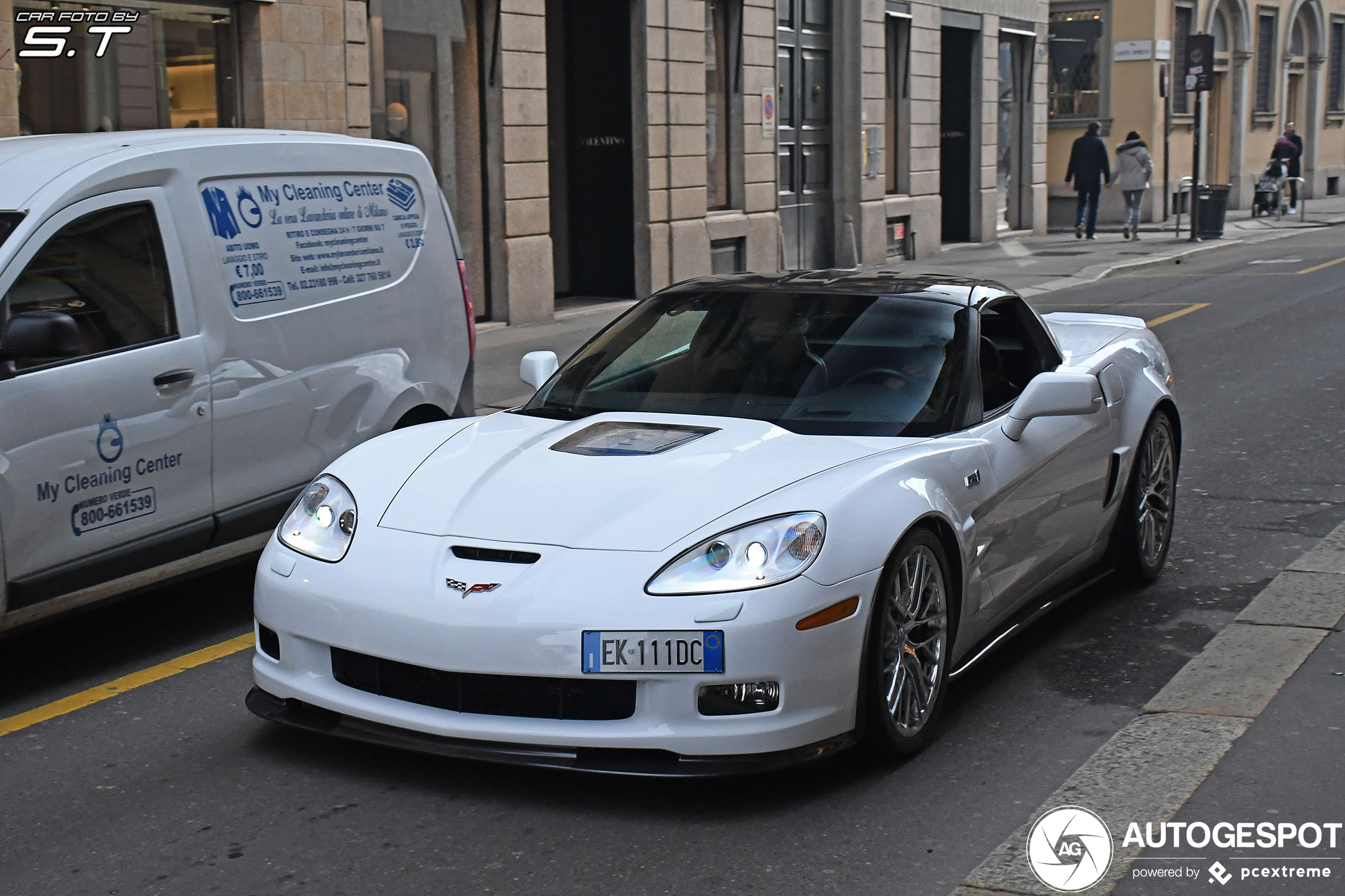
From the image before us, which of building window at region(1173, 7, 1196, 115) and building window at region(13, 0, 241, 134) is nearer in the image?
building window at region(13, 0, 241, 134)

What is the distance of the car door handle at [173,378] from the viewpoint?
18.7 ft

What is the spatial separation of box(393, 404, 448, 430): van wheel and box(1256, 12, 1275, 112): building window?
42.0 m

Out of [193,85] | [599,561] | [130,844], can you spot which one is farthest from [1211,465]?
[193,85]

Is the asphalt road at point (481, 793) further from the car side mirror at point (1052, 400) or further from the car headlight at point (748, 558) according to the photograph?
the car side mirror at point (1052, 400)

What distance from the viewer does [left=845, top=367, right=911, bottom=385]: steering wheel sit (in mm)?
5188

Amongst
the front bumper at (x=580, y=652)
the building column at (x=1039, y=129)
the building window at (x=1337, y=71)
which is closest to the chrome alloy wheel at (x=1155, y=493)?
the front bumper at (x=580, y=652)

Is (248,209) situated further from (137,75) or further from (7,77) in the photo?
(137,75)

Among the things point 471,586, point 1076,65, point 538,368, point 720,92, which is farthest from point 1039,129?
point 471,586

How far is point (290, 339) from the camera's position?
629cm

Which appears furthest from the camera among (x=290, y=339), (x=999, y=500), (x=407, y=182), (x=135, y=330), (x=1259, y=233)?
(x=1259, y=233)

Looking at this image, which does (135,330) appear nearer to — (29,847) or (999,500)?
(29,847)

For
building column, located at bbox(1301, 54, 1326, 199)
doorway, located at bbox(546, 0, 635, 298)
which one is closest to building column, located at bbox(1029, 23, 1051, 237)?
doorway, located at bbox(546, 0, 635, 298)

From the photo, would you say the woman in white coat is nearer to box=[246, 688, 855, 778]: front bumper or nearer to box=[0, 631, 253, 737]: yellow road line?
box=[0, 631, 253, 737]: yellow road line

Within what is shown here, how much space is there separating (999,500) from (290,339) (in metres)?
2.84
